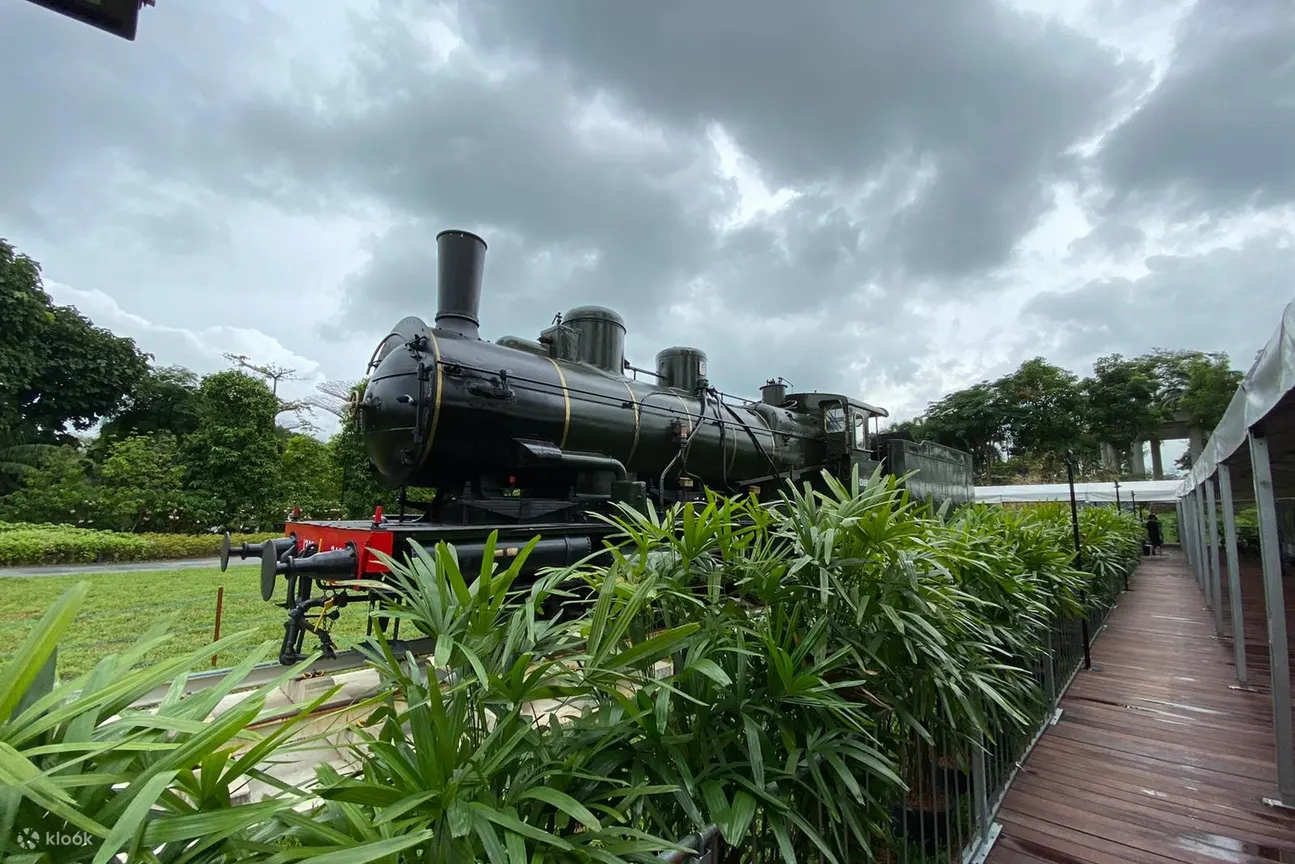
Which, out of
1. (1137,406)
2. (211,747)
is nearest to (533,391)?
(211,747)

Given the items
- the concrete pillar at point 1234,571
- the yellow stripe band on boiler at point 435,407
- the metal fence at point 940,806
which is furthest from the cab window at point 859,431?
the yellow stripe band on boiler at point 435,407

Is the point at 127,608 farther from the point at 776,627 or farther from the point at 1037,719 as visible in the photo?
the point at 1037,719

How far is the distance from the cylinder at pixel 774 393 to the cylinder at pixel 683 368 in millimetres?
2250

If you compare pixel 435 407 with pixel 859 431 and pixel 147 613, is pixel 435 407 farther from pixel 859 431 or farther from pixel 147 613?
pixel 859 431

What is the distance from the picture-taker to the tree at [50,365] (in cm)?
2344

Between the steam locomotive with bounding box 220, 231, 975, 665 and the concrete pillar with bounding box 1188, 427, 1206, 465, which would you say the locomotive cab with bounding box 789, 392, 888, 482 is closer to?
the steam locomotive with bounding box 220, 231, 975, 665

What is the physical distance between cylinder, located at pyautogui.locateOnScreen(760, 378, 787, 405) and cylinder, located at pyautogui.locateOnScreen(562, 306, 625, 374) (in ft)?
12.7

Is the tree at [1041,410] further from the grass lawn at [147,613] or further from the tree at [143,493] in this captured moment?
the tree at [143,493]

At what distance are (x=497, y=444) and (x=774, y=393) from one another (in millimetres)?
6109

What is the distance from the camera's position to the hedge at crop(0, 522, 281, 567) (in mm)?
13359

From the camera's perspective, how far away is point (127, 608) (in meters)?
8.41

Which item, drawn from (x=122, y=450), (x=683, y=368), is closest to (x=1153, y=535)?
(x=683, y=368)

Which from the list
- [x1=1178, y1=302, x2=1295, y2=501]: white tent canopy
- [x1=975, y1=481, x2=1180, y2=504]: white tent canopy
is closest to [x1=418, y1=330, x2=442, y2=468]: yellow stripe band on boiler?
[x1=1178, y1=302, x2=1295, y2=501]: white tent canopy

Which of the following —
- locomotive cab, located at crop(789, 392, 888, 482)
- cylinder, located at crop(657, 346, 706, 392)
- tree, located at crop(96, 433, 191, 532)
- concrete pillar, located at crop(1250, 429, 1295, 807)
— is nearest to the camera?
concrete pillar, located at crop(1250, 429, 1295, 807)
